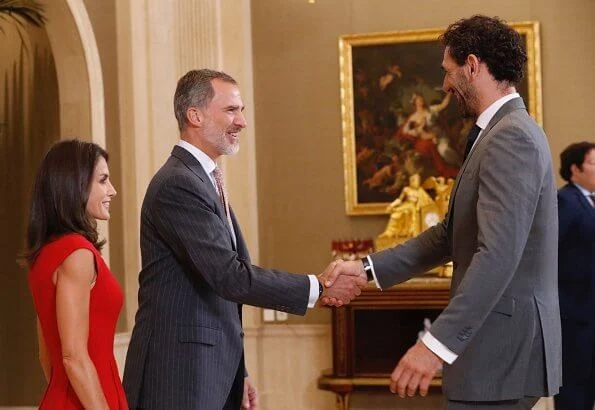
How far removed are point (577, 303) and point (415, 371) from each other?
3890 millimetres

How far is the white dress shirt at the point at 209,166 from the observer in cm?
389

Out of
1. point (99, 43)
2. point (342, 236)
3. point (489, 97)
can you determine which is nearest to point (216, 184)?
point (489, 97)

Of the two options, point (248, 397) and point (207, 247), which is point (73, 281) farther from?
point (248, 397)

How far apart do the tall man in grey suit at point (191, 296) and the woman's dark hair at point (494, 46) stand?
3.38 ft

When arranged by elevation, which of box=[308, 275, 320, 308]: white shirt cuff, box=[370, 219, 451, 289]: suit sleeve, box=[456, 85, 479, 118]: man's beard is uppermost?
box=[456, 85, 479, 118]: man's beard

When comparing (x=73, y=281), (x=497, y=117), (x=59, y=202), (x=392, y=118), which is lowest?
(x=73, y=281)

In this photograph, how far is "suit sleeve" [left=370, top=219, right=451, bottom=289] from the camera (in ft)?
12.8

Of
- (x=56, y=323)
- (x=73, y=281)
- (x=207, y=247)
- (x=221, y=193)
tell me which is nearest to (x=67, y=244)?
(x=73, y=281)

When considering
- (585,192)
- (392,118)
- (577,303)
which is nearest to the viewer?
(577,303)

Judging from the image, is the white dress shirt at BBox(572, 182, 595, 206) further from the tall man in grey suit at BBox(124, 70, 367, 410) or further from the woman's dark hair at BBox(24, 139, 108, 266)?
the woman's dark hair at BBox(24, 139, 108, 266)

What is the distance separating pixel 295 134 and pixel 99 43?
7.02 ft

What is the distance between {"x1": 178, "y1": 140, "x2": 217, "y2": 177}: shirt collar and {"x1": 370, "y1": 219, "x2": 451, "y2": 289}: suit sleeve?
697 mm

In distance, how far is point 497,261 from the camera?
10.1 feet

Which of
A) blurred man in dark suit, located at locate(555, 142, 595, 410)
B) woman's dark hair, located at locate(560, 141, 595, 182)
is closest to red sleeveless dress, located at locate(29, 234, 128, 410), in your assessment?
blurred man in dark suit, located at locate(555, 142, 595, 410)
